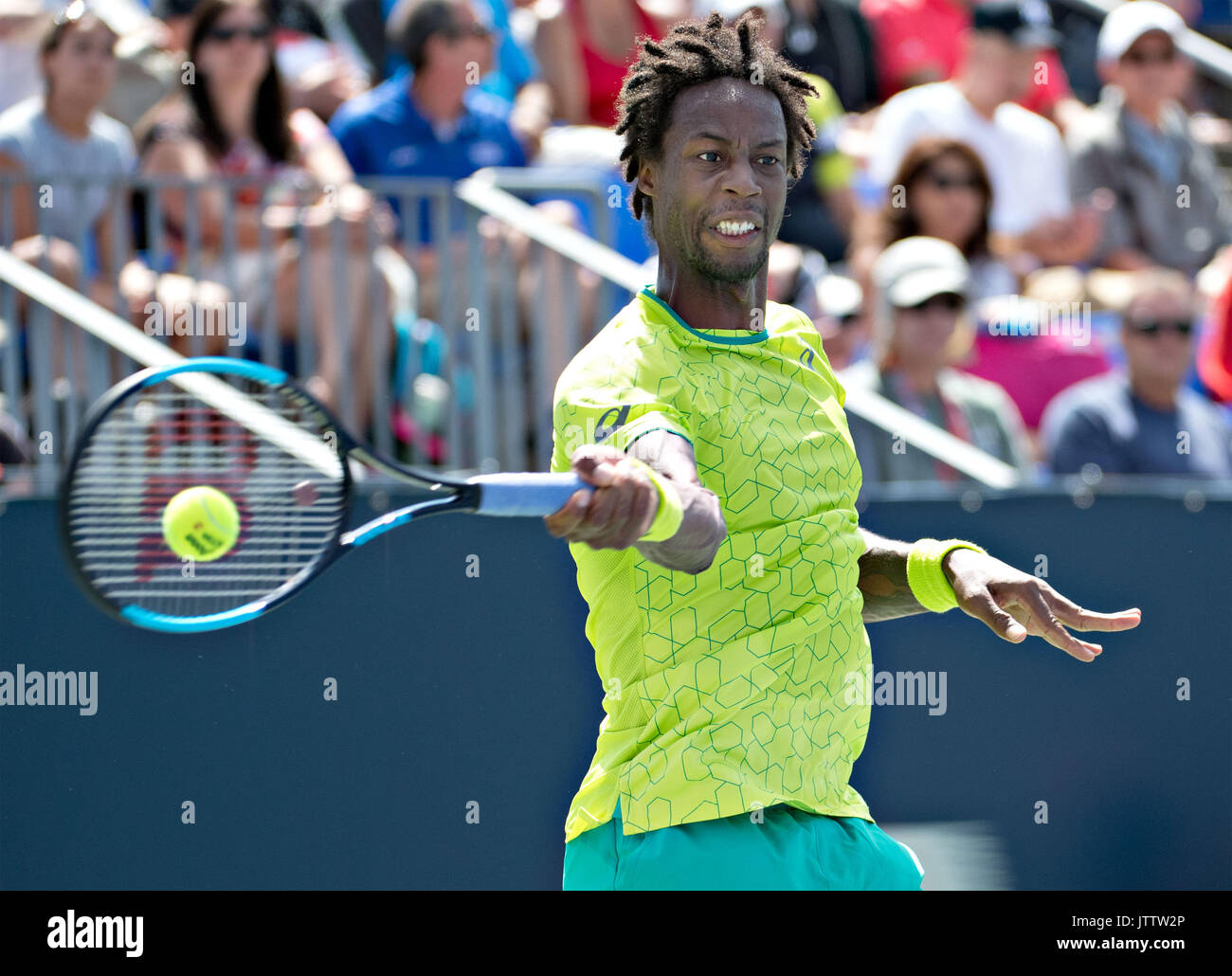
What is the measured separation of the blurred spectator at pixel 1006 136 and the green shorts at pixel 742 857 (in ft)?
14.9

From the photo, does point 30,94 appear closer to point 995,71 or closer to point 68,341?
point 68,341

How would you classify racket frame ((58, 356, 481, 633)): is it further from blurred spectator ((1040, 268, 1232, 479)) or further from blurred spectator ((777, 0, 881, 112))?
blurred spectator ((777, 0, 881, 112))

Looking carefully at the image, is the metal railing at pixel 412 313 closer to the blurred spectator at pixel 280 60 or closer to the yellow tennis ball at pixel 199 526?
the blurred spectator at pixel 280 60

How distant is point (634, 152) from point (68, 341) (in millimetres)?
2595

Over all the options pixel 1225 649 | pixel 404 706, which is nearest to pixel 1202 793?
pixel 1225 649

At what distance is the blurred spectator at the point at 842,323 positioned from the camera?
622 cm

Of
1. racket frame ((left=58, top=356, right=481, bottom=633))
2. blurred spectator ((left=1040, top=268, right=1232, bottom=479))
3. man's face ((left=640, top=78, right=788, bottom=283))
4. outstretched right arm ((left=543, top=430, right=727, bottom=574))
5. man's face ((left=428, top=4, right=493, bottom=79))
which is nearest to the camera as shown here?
outstretched right arm ((left=543, top=430, right=727, bottom=574))

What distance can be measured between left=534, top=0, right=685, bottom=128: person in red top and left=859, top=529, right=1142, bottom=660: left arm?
169 inches

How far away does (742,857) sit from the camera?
9.07 ft

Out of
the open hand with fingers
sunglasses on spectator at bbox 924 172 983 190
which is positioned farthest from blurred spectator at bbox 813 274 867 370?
the open hand with fingers

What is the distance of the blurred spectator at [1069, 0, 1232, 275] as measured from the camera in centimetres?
743

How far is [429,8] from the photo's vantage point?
6348mm

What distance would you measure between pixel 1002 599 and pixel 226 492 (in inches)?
65.2

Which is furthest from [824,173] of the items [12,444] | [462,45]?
[12,444]
